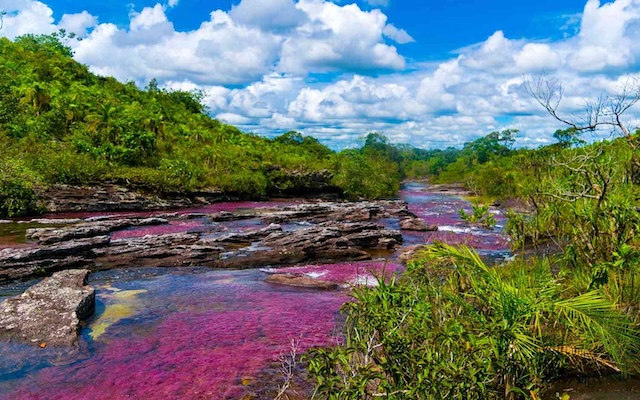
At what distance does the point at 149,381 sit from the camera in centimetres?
1011

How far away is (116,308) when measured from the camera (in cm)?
1522

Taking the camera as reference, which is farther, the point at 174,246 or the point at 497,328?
the point at 174,246

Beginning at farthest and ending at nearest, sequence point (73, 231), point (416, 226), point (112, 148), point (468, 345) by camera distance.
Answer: point (112, 148)
point (416, 226)
point (73, 231)
point (468, 345)

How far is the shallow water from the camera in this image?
386 inches

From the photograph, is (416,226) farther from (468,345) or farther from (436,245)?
(468,345)

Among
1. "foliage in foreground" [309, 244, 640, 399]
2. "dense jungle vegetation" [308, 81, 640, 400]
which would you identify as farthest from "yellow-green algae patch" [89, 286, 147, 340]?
"foliage in foreground" [309, 244, 640, 399]

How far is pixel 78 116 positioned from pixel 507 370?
62.9 m

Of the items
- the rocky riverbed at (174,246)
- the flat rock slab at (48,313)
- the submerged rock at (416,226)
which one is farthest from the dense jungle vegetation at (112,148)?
the submerged rock at (416,226)

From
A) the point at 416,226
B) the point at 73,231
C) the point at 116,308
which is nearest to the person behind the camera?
the point at 116,308

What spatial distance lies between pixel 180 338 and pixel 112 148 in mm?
46892

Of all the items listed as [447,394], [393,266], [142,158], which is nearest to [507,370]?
[447,394]

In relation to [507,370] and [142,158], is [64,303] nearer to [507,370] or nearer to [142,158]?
[507,370]

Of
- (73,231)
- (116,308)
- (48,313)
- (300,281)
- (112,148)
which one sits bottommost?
(300,281)

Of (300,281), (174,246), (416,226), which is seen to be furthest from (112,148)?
(300,281)
